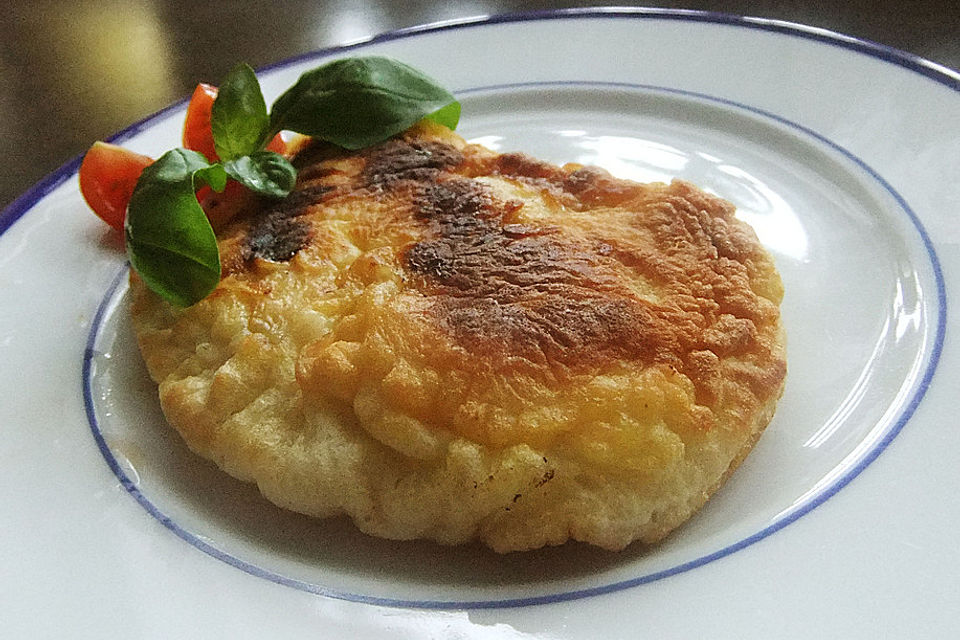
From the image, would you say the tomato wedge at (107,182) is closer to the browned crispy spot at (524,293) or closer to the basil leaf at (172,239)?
the basil leaf at (172,239)

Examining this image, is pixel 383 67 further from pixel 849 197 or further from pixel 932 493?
pixel 932 493

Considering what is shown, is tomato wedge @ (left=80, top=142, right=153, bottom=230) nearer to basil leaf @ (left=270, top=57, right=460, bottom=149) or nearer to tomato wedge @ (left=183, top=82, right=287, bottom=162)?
tomato wedge @ (left=183, top=82, right=287, bottom=162)

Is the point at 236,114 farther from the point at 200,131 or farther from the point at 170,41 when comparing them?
the point at 170,41

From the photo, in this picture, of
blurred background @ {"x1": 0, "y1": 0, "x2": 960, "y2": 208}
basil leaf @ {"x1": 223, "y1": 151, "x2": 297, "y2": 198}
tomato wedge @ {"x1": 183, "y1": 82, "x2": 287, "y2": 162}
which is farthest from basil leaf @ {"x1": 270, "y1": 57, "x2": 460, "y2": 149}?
blurred background @ {"x1": 0, "y1": 0, "x2": 960, "y2": 208}

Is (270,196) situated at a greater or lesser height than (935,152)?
lesser

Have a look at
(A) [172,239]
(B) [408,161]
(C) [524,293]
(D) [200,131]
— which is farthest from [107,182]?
(C) [524,293]

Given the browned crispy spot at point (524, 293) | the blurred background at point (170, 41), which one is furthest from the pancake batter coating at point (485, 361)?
the blurred background at point (170, 41)

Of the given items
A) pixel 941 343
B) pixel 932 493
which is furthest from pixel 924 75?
pixel 932 493
